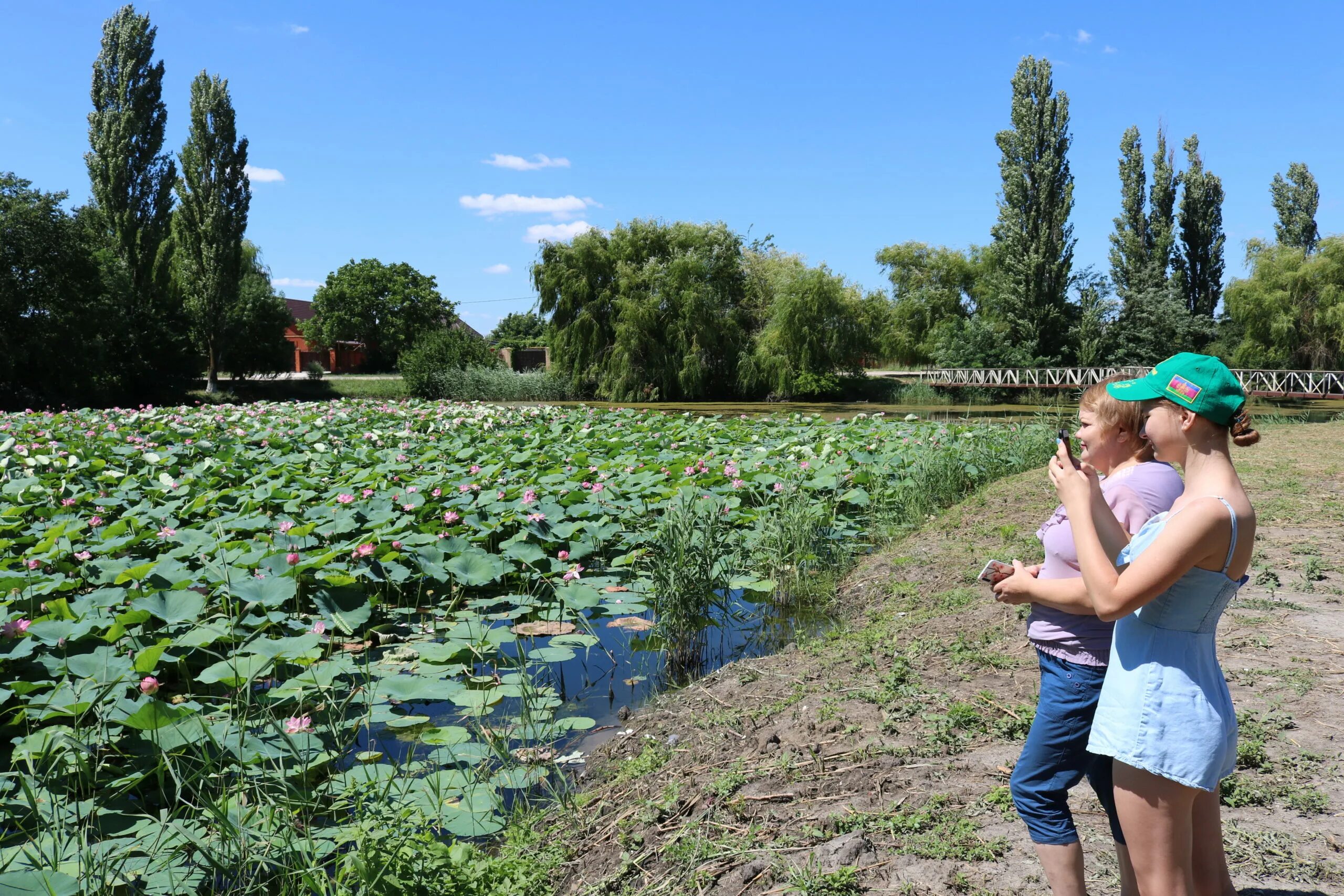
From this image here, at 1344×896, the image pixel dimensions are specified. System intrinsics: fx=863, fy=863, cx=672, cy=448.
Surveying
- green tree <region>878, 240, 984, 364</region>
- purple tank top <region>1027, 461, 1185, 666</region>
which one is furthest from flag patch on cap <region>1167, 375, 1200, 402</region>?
green tree <region>878, 240, 984, 364</region>

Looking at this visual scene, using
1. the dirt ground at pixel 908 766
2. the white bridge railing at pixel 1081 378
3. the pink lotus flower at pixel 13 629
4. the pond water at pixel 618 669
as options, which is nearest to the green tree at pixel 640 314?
the white bridge railing at pixel 1081 378

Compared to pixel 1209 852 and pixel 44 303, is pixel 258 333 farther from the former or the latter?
pixel 1209 852

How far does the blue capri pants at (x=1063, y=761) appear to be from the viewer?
1.67 m

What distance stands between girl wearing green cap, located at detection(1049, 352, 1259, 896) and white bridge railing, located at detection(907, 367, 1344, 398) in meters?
23.9

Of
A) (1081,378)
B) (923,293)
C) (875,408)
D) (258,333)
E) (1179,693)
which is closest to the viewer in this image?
(1179,693)

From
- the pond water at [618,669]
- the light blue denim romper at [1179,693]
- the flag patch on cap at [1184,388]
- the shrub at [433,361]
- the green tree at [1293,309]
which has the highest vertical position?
the green tree at [1293,309]

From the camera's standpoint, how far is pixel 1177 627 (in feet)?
4.66

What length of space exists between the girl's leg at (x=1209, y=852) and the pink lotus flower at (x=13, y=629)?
3.51 m

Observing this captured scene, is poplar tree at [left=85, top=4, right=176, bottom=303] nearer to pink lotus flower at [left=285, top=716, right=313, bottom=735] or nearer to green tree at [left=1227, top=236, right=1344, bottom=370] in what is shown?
pink lotus flower at [left=285, top=716, right=313, bottom=735]

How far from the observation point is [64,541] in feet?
14.1

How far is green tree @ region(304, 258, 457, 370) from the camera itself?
51.8 meters

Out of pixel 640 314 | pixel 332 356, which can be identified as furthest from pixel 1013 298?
pixel 332 356

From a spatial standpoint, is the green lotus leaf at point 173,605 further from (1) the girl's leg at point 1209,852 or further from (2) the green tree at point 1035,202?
(2) the green tree at point 1035,202

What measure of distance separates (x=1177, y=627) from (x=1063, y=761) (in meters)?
0.41
